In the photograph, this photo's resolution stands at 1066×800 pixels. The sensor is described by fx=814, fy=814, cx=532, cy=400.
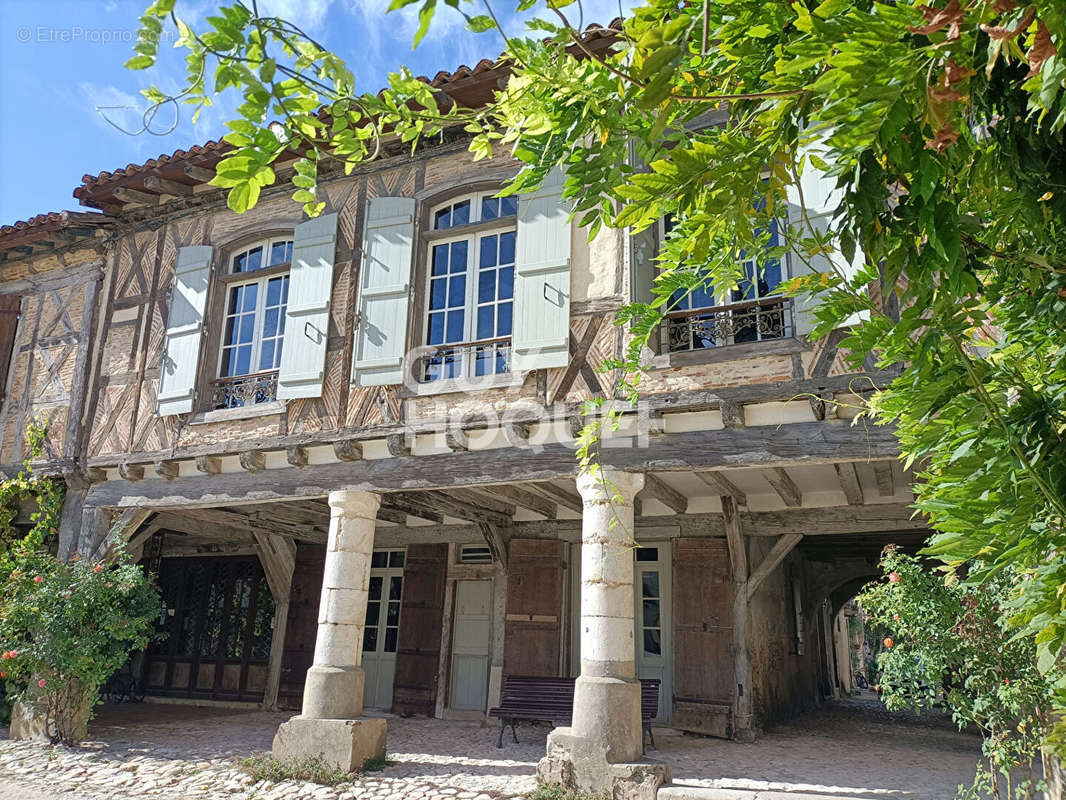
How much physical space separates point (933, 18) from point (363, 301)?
21.1 ft

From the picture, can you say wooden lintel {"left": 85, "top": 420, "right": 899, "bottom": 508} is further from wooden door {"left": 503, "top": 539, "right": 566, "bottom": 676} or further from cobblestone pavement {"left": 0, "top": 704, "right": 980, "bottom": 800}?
wooden door {"left": 503, "top": 539, "right": 566, "bottom": 676}

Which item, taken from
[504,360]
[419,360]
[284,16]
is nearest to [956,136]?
[284,16]

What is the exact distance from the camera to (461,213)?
7246mm

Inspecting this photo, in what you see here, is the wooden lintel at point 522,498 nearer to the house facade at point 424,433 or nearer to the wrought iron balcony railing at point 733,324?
the house facade at point 424,433

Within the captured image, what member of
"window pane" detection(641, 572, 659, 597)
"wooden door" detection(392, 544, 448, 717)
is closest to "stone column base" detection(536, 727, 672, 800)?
"window pane" detection(641, 572, 659, 597)

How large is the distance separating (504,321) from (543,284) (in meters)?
0.58

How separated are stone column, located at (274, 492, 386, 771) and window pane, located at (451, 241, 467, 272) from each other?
209 cm

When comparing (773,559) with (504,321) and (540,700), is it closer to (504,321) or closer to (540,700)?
(540,700)

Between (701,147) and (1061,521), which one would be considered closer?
(1061,521)


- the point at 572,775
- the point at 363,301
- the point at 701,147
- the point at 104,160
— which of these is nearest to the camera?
the point at 701,147

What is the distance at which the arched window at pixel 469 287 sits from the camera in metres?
6.68

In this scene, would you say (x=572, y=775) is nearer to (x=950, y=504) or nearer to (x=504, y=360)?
(x=504, y=360)

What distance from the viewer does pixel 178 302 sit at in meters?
8.00

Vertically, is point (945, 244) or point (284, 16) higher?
point (284, 16)
